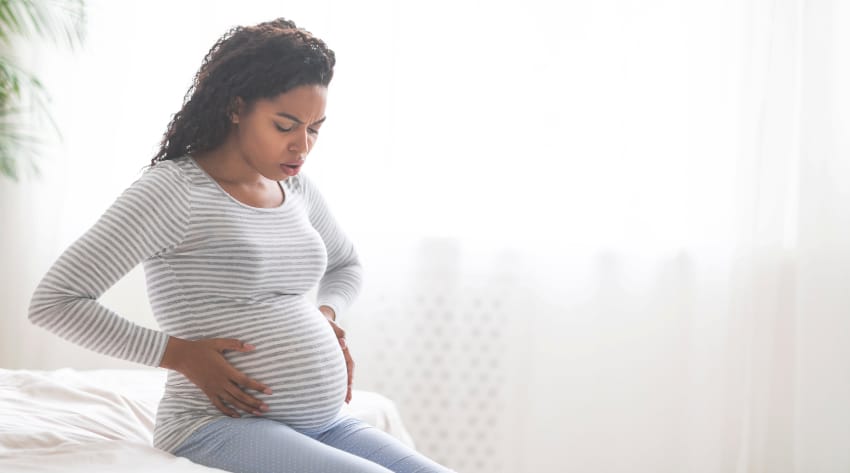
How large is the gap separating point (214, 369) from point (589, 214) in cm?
159

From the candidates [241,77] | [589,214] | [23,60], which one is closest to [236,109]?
[241,77]

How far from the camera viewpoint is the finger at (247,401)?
124cm

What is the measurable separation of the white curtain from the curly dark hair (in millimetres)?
1330

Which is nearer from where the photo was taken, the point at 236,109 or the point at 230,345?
the point at 230,345

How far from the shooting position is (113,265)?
1.20 metres

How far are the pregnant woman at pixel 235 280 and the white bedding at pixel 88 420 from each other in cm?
7

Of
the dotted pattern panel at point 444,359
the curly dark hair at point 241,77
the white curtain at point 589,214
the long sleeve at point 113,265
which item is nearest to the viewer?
the long sleeve at point 113,265

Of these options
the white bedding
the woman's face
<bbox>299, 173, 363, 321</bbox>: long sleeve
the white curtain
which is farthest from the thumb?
the white curtain

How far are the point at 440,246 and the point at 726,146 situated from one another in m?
0.82

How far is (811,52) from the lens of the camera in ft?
8.17

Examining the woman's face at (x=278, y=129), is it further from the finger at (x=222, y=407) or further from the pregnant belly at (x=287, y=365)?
the finger at (x=222, y=407)

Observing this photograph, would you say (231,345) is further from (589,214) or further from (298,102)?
(589,214)

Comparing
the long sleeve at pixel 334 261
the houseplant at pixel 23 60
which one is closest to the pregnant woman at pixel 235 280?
the long sleeve at pixel 334 261

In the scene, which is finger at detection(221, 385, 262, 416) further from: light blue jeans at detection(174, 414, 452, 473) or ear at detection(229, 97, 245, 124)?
ear at detection(229, 97, 245, 124)
